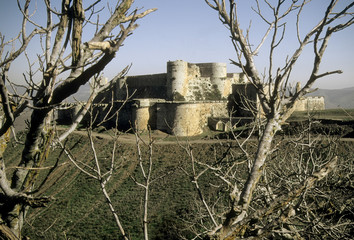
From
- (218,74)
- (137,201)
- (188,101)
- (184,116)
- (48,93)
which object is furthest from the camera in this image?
(218,74)

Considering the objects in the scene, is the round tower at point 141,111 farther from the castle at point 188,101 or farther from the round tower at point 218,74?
the round tower at point 218,74

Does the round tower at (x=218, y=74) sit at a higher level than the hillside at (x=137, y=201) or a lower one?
higher

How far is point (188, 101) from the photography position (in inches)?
1003

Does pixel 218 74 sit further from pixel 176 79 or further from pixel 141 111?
pixel 141 111

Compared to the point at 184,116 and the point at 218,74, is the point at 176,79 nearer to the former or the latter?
the point at 218,74

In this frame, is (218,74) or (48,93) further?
(218,74)

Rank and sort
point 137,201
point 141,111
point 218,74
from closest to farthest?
point 137,201
point 141,111
point 218,74

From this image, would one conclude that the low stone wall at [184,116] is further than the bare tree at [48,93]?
Yes

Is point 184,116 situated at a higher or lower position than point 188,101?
lower

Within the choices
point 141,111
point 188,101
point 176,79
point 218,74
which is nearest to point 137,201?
point 188,101

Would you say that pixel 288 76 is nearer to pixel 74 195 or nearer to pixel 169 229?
pixel 169 229

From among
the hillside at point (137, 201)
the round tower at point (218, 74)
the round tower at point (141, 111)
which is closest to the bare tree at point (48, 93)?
the hillside at point (137, 201)

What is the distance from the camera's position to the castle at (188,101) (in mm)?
25691

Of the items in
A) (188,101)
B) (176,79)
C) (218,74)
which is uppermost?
Answer: (218,74)
